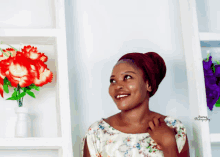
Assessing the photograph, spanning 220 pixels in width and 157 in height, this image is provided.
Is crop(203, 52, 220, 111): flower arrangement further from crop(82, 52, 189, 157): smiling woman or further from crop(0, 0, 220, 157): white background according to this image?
crop(82, 52, 189, 157): smiling woman

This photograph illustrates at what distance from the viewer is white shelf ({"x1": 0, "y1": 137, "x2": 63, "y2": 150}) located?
1.25 metres

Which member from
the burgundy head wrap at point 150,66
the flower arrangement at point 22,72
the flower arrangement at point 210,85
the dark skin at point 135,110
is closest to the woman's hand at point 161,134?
the dark skin at point 135,110

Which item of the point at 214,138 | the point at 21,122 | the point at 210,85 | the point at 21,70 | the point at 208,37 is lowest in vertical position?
the point at 214,138

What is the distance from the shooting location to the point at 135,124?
1243mm

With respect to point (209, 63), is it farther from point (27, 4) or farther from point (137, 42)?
point (27, 4)

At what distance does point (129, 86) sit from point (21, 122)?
48 centimetres

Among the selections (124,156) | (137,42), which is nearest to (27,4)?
(137,42)

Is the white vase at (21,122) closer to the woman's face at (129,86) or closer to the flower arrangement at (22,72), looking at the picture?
the flower arrangement at (22,72)

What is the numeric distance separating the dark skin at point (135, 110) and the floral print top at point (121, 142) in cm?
2

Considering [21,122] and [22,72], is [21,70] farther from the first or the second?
[21,122]

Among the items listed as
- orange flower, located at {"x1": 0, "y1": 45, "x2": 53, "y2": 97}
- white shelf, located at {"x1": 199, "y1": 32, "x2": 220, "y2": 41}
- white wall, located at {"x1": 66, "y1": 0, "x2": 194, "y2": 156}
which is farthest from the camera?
white wall, located at {"x1": 66, "y1": 0, "x2": 194, "y2": 156}

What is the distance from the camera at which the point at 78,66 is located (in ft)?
5.14

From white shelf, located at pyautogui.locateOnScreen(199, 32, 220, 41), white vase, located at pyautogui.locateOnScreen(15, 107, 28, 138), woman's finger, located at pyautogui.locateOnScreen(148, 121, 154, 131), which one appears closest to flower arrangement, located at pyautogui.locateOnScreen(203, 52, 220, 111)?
white shelf, located at pyautogui.locateOnScreen(199, 32, 220, 41)

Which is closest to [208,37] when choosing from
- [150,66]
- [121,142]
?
[150,66]
